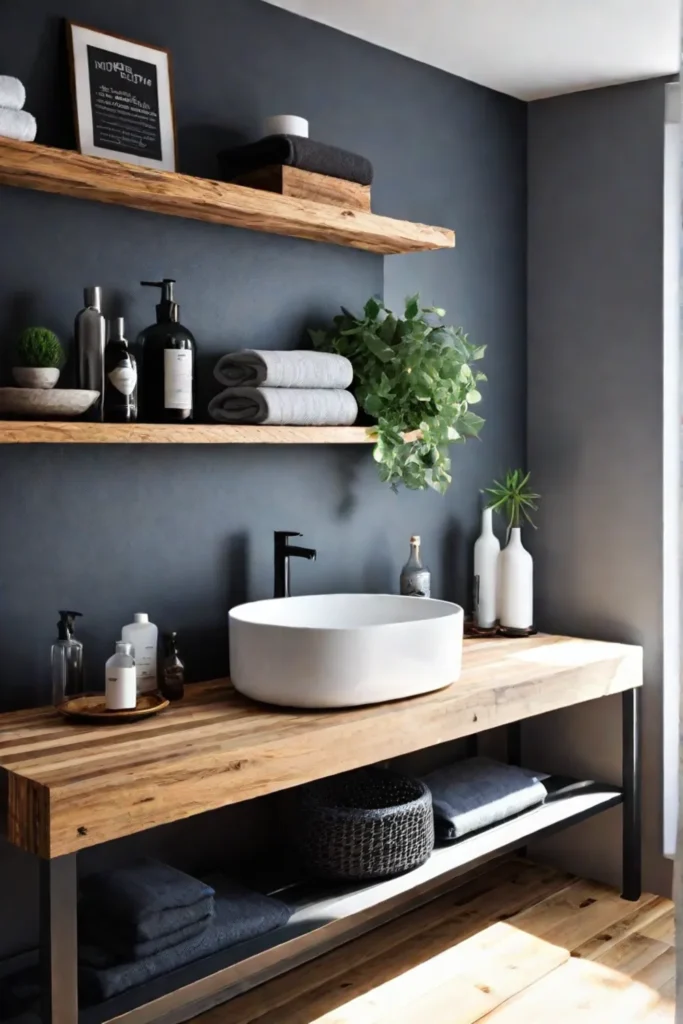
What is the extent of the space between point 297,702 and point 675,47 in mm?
2010

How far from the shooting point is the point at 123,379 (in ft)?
7.38

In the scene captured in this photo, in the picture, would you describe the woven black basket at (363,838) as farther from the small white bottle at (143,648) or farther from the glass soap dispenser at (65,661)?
the glass soap dispenser at (65,661)

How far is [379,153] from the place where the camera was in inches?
119

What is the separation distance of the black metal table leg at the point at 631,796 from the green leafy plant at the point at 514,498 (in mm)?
630

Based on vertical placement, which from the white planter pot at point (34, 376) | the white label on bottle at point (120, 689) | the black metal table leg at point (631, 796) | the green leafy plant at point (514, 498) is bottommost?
the black metal table leg at point (631, 796)

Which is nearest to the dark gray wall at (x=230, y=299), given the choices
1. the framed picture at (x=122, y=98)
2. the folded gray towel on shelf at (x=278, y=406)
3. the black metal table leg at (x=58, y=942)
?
the framed picture at (x=122, y=98)

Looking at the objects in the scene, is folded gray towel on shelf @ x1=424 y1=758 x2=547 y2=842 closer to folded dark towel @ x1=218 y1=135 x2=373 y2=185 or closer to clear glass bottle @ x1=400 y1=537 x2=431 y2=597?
clear glass bottle @ x1=400 y1=537 x2=431 y2=597

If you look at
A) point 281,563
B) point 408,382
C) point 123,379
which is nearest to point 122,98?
point 123,379

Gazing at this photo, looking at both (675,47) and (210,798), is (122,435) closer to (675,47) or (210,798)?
(210,798)

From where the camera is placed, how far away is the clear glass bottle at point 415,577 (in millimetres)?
2951

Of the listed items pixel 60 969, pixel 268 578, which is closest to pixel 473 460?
pixel 268 578

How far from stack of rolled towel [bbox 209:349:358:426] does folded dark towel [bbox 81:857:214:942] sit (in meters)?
0.99

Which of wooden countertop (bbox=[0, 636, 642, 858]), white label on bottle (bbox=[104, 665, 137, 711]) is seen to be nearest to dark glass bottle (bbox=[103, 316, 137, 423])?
white label on bottle (bbox=[104, 665, 137, 711])

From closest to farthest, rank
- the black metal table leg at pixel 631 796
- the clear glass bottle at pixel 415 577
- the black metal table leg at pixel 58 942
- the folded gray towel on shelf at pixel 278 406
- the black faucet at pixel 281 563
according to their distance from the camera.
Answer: the black metal table leg at pixel 58 942 < the folded gray towel on shelf at pixel 278 406 < the black faucet at pixel 281 563 < the clear glass bottle at pixel 415 577 < the black metal table leg at pixel 631 796
